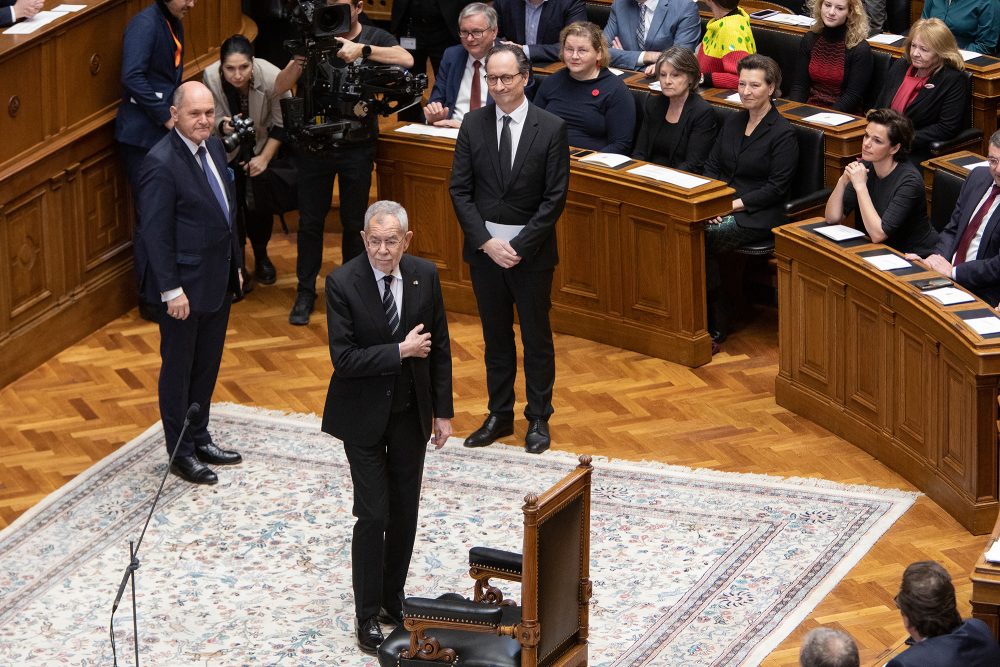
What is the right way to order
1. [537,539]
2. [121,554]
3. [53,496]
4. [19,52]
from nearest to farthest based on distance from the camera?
[537,539] < [121,554] < [53,496] < [19,52]

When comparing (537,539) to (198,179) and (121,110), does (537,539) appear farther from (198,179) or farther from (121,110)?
(121,110)

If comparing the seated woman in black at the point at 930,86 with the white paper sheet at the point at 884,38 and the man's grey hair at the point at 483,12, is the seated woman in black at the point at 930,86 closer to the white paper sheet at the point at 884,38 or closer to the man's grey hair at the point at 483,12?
the white paper sheet at the point at 884,38

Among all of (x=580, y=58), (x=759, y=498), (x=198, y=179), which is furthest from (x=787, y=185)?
(x=198, y=179)

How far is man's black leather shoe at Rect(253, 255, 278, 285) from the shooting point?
8.48 metres

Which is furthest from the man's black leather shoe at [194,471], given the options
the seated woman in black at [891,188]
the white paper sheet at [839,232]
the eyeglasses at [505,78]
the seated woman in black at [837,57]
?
the seated woman in black at [837,57]

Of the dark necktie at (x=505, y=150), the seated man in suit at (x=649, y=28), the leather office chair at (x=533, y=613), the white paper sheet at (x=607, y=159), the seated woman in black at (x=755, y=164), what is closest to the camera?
the leather office chair at (x=533, y=613)

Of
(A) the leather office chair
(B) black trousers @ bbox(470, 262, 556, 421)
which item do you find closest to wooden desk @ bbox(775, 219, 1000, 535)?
(B) black trousers @ bbox(470, 262, 556, 421)

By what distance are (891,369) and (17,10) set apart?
4047 mm

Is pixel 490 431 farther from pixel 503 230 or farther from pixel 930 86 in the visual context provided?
pixel 930 86

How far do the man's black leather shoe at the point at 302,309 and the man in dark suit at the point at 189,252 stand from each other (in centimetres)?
149

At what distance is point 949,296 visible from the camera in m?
6.11

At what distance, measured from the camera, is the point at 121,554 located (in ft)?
19.3

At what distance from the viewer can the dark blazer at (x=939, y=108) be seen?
7.78 meters

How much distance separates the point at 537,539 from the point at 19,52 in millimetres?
4053
